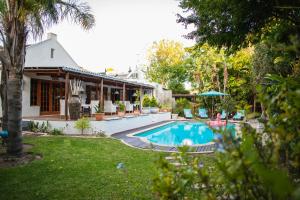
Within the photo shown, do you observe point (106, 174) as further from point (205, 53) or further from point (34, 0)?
point (205, 53)

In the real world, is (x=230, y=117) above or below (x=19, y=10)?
below

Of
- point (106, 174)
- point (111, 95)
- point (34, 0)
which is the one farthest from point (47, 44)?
point (106, 174)

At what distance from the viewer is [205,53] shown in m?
28.1

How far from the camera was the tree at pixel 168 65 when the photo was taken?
3431cm

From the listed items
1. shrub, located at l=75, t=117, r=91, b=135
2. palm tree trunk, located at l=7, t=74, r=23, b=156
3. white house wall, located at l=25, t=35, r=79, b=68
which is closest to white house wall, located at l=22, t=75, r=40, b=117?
white house wall, located at l=25, t=35, r=79, b=68

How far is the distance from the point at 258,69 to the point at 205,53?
13317 mm

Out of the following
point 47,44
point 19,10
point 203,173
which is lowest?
point 203,173

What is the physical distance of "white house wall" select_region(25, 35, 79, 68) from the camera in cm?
1800

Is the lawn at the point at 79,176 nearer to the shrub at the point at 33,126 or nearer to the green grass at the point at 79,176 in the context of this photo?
the green grass at the point at 79,176

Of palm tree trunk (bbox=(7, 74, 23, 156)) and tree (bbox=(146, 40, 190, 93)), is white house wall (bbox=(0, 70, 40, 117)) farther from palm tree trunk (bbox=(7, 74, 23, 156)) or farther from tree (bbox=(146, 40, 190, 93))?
tree (bbox=(146, 40, 190, 93))

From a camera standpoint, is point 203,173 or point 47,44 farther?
point 47,44

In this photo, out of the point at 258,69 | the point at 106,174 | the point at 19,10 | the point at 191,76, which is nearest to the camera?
the point at 106,174

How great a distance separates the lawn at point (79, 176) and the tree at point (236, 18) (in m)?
3.72

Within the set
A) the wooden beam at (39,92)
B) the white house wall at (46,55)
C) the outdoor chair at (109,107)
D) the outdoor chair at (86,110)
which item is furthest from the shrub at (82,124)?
the white house wall at (46,55)
